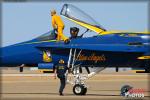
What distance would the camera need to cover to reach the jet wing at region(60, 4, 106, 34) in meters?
22.4

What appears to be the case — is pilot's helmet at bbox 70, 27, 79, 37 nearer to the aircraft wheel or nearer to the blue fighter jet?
the blue fighter jet

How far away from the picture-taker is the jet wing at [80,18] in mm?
22359

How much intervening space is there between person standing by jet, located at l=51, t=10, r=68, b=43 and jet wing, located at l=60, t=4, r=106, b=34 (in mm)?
447

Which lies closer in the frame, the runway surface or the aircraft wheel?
the runway surface

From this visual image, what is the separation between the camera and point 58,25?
73.0ft

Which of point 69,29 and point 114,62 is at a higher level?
point 69,29

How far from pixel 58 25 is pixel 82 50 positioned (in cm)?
147

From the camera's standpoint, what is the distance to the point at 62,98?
805 inches

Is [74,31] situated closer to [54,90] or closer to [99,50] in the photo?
[99,50]

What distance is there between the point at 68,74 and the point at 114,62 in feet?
6.47

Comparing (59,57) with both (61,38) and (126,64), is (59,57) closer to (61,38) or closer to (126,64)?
(61,38)

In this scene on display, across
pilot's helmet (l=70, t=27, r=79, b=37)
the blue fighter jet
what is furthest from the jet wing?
pilot's helmet (l=70, t=27, r=79, b=37)

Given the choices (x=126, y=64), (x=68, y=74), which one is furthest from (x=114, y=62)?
(x=68, y=74)

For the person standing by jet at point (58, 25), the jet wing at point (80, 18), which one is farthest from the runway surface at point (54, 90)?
the jet wing at point (80, 18)
